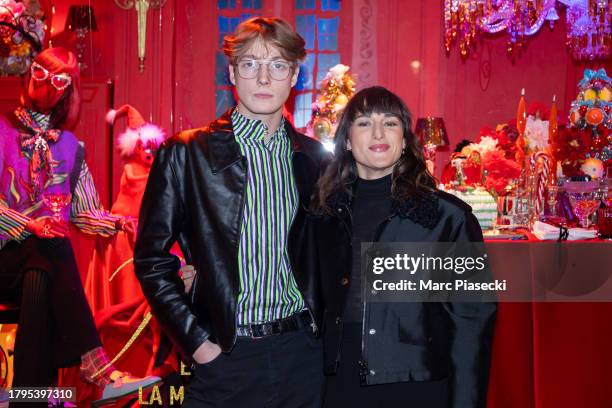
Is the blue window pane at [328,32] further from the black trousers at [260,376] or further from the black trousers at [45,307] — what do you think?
the black trousers at [260,376]

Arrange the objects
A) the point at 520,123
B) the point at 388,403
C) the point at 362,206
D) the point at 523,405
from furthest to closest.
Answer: the point at 520,123
the point at 523,405
the point at 362,206
the point at 388,403

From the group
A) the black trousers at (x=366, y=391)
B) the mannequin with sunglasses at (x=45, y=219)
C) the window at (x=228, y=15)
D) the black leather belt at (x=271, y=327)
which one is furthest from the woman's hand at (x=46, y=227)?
the window at (x=228, y=15)

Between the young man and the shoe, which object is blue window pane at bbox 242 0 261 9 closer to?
the shoe

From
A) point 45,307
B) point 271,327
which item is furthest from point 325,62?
point 271,327

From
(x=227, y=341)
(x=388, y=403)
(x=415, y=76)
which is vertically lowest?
(x=388, y=403)

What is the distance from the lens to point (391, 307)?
1916 mm

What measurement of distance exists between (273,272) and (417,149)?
55 cm

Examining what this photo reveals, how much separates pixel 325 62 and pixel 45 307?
3363 mm

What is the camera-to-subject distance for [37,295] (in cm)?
302

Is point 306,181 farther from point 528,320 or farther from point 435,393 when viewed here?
point 528,320

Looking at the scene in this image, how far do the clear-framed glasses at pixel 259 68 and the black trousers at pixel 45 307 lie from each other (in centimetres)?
154

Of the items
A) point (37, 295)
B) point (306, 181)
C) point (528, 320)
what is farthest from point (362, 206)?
point (37, 295)

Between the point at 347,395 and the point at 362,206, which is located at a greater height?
the point at 362,206

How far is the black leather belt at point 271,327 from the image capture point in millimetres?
1948
